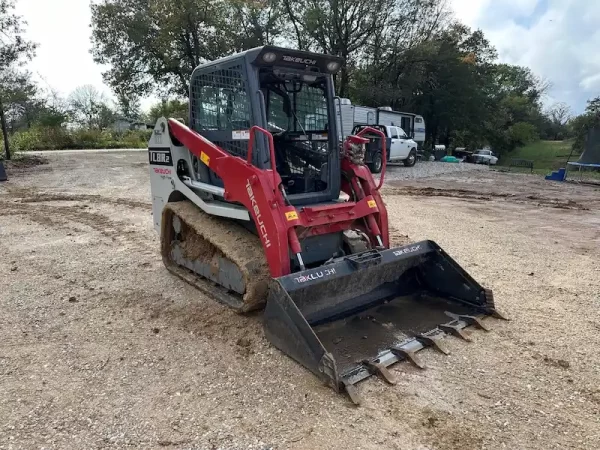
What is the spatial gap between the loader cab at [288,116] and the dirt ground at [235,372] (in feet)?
4.92

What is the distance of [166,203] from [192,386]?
112 inches

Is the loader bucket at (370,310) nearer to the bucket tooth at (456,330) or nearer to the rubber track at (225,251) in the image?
the bucket tooth at (456,330)

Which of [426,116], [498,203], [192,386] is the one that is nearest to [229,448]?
[192,386]

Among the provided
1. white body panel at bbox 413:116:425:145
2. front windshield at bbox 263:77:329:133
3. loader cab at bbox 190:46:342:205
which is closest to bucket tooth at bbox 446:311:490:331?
loader cab at bbox 190:46:342:205

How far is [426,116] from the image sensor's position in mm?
34625

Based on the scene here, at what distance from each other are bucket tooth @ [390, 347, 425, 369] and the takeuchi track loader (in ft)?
0.04

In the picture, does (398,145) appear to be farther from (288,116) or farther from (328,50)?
(288,116)

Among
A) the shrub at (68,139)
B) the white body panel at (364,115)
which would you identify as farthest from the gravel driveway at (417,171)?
the shrub at (68,139)

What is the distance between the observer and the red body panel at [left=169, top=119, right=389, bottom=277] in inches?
158

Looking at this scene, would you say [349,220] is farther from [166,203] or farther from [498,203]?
[498,203]

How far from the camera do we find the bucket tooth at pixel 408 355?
11.7 feet

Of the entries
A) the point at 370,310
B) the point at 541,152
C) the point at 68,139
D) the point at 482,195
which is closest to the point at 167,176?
A: the point at 370,310

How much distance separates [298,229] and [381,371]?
4.89ft

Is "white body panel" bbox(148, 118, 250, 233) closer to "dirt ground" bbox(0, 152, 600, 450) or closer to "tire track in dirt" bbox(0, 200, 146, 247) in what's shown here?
"dirt ground" bbox(0, 152, 600, 450)
